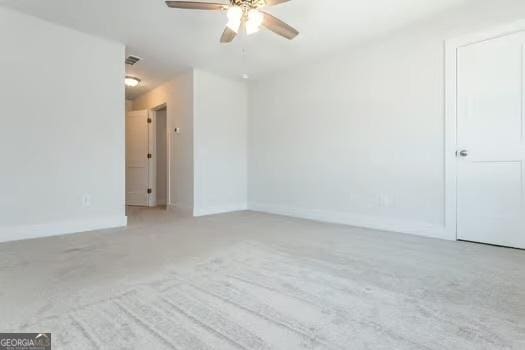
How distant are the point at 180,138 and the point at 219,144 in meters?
0.70

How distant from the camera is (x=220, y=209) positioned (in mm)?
4773

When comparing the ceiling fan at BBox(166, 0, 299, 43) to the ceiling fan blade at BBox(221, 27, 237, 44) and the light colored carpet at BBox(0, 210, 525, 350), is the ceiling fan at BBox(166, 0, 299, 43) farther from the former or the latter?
the light colored carpet at BBox(0, 210, 525, 350)

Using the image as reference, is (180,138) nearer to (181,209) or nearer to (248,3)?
(181,209)

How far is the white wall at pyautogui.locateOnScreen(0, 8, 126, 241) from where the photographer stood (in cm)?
282

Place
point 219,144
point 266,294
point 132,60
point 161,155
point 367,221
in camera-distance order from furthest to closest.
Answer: point 161,155 → point 219,144 → point 132,60 → point 367,221 → point 266,294

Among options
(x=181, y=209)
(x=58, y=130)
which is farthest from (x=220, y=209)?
(x=58, y=130)

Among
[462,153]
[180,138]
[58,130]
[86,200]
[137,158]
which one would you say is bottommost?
[86,200]

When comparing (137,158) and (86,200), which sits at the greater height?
(137,158)

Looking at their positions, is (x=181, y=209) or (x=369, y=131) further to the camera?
(x=181, y=209)

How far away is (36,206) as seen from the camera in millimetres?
2959

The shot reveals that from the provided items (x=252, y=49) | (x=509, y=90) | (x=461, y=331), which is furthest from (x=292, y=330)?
(x=252, y=49)

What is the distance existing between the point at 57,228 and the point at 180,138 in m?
2.30

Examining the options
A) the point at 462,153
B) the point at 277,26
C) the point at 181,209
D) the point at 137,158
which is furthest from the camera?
the point at 137,158

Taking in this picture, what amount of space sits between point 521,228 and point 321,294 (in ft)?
7.56
